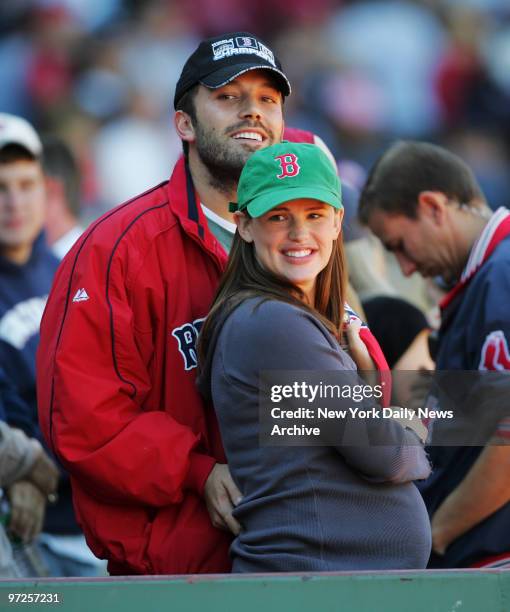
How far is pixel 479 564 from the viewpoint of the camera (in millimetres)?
3303

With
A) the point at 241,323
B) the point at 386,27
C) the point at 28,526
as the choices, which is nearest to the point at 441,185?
the point at 241,323

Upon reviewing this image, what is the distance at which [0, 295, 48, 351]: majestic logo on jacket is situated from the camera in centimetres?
430

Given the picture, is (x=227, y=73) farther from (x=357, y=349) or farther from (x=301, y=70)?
(x=301, y=70)

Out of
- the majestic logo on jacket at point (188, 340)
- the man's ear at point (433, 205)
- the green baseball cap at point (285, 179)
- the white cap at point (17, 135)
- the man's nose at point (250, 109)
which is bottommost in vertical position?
the majestic logo on jacket at point (188, 340)

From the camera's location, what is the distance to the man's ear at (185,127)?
9.82ft

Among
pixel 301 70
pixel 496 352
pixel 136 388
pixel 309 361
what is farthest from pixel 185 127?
pixel 301 70

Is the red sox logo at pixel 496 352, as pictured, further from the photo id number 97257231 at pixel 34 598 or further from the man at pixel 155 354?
the photo id number 97257231 at pixel 34 598

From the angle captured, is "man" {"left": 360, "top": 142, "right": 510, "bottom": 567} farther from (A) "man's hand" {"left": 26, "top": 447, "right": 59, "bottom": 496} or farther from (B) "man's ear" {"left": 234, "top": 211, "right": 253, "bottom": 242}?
(A) "man's hand" {"left": 26, "top": 447, "right": 59, "bottom": 496}

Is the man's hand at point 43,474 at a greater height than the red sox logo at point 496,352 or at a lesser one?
lesser

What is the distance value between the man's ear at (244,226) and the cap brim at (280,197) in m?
0.06

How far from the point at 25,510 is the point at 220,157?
1.65 m

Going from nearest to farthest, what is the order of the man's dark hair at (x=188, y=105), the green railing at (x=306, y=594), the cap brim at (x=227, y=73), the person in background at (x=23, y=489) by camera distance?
the green railing at (x=306, y=594) → the cap brim at (x=227, y=73) → the man's dark hair at (x=188, y=105) → the person in background at (x=23, y=489)

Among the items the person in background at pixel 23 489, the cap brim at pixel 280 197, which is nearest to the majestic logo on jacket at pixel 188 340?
the cap brim at pixel 280 197

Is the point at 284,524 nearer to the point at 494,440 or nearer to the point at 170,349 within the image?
the point at 170,349
